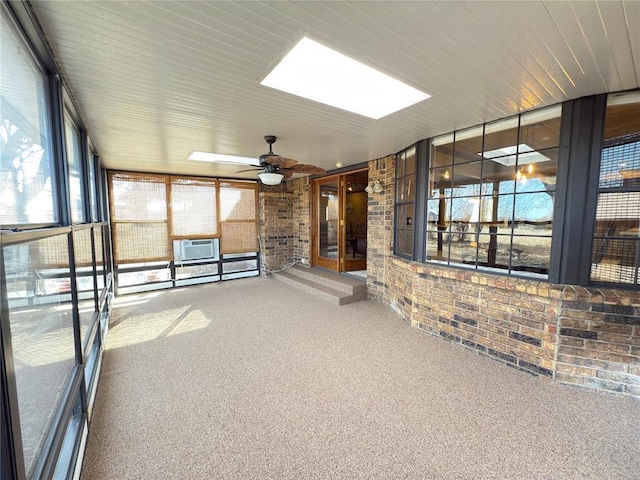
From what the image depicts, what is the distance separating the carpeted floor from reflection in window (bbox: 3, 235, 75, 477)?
24.8 inches

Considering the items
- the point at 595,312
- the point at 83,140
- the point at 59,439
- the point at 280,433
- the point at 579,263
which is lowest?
the point at 280,433

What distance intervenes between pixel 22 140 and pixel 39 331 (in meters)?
0.93

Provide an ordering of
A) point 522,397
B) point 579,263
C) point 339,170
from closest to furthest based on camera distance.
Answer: point 522,397, point 579,263, point 339,170

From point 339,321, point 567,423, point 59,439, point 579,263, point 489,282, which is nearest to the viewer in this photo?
point 59,439

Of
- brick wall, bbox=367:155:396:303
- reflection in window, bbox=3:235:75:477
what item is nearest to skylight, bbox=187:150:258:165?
brick wall, bbox=367:155:396:303

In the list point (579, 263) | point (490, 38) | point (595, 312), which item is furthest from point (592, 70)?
point (595, 312)

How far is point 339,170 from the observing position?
5.71m

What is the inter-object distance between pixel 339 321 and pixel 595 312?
8.81 feet

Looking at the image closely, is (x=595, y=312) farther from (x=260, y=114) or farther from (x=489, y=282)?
(x=260, y=114)

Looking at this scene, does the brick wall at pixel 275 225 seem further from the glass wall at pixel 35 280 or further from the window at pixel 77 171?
the glass wall at pixel 35 280

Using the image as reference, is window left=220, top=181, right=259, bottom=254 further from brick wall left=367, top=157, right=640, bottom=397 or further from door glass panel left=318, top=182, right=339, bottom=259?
brick wall left=367, top=157, right=640, bottom=397

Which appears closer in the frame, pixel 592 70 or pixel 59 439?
pixel 59 439

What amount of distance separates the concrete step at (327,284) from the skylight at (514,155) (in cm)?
288

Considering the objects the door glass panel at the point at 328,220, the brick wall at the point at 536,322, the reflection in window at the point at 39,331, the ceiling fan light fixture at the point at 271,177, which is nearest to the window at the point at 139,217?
the door glass panel at the point at 328,220
